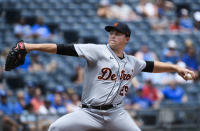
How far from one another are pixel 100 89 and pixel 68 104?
495cm

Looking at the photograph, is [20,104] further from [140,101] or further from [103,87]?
[103,87]

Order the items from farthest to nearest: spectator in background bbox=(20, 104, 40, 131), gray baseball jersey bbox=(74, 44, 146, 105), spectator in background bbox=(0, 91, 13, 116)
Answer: spectator in background bbox=(0, 91, 13, 116) → spectator in background bbox=(20, 104, 40, 131) → gray baseball jersey bbox=(74, 44, 146, 105)

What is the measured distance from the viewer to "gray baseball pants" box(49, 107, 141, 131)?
16.5ft

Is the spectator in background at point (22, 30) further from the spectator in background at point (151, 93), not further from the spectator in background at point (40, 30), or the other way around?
the spectator in background at point (151, 93)

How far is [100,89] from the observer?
5.12 m

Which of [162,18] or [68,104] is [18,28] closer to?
[68,104]

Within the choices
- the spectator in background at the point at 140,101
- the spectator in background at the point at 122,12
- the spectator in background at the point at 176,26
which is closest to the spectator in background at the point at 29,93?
the spectator in background at the point at 140,101

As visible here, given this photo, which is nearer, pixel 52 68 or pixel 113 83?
pixel 113 83

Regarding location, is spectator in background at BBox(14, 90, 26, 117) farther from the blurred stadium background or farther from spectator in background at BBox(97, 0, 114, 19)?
spectator in background at BBox(97, 0, 114, 19)

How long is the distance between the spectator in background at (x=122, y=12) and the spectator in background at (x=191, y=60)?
207 centimetres

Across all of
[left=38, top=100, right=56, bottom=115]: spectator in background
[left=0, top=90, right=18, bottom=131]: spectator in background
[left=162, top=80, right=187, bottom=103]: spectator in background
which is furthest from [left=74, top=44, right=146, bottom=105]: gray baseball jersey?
[left=162, top=80, right=187, bottom=103]: spectator in background

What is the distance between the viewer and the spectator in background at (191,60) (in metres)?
12.0

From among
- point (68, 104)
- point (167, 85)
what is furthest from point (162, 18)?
point (68, 104)

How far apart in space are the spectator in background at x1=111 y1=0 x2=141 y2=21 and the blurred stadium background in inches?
2.0
